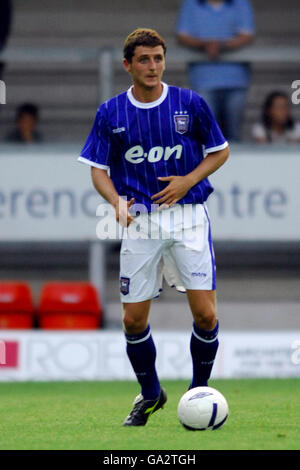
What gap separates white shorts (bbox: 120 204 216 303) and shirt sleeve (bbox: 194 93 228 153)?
1.17 ft

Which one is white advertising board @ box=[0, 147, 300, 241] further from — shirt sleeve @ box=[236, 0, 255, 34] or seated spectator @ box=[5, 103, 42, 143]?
shirt sleeve @ box=[236, 0, 255, 34]

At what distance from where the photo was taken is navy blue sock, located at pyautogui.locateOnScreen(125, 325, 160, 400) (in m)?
6.05

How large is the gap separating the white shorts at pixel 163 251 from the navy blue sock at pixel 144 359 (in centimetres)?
23

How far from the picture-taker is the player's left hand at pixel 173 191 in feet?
19.3

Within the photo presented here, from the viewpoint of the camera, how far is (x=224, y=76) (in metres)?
10.9

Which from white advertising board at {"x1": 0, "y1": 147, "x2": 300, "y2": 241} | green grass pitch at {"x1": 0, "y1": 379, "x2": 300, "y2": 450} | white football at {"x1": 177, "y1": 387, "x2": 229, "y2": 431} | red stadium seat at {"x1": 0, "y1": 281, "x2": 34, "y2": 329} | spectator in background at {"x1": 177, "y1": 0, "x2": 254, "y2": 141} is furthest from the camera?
white advertising board at {"x1": 0, "y1": 147, "x2": 300, "y2": 241}

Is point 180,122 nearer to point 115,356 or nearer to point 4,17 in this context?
point 115,356

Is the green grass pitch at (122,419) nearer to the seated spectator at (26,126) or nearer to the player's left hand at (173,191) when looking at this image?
the player's left hand at (173,191)

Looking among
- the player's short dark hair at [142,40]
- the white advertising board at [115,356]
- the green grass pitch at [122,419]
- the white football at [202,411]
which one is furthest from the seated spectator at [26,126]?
the white football at [202,411]

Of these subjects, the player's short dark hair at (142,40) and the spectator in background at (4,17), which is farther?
the spectator in background at (4,17)

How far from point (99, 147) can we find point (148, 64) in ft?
1.68

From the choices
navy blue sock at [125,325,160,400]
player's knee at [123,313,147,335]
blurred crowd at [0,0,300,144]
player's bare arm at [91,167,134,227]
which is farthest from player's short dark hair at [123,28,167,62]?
blurred crowd at [0,0,300,144]
